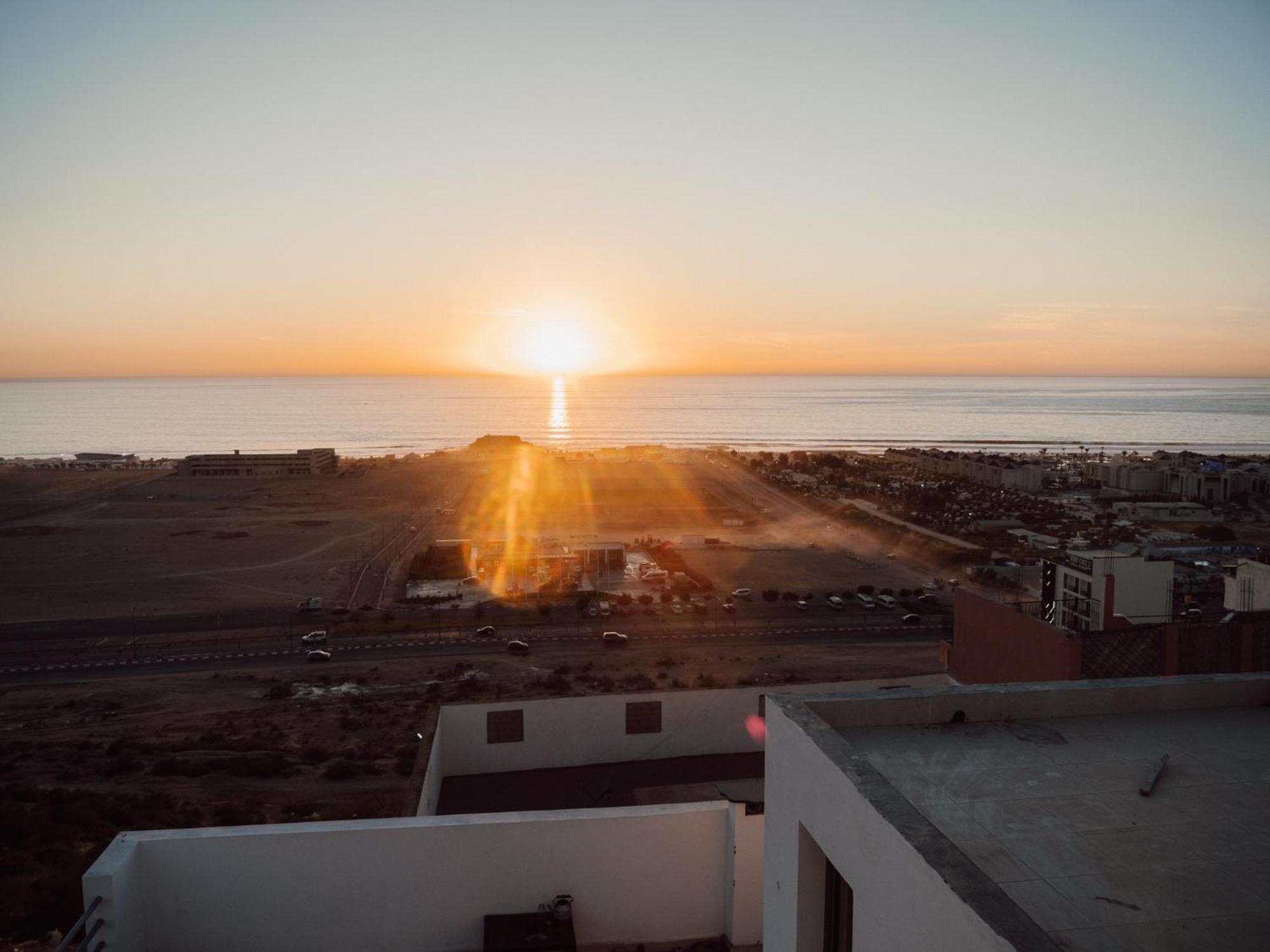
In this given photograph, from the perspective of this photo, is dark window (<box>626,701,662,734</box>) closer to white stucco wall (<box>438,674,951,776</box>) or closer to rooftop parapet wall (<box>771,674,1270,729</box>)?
white stucco wall (<box>438,674,951,776</box>)

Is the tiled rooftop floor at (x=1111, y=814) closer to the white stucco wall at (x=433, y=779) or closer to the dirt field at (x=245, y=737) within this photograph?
the white stucco wall at (x=433, y=779)

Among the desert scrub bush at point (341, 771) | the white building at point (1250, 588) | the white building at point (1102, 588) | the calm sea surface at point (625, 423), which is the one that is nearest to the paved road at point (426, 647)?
the desert scrub bush at point (341, 771)

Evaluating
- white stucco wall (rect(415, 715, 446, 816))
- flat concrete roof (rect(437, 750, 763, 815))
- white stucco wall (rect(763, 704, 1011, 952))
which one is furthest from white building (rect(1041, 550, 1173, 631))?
white stucco wall (rect(415, 715, 446, 816))

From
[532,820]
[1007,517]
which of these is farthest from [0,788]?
[1007,517]

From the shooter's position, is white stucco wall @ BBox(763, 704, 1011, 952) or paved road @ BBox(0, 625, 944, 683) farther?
paved road @ BBox(0, 625, 944, 683)

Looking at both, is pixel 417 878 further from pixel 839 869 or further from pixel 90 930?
pixel 839 869

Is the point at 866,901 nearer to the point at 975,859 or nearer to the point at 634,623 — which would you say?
the point at 975,859
